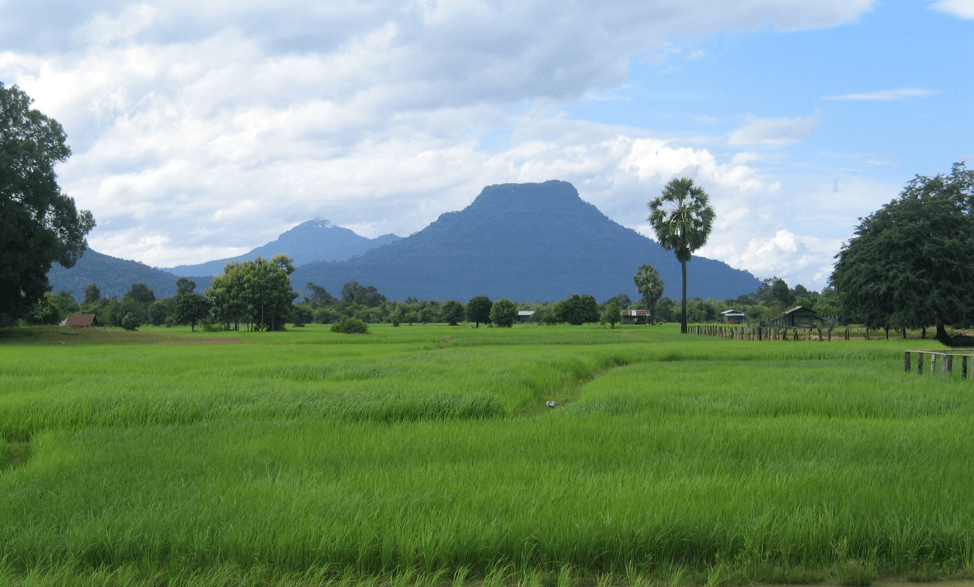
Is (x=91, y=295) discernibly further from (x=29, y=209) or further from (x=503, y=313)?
(x=29, y=209)

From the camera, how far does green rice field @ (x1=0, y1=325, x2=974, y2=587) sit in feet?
14.5

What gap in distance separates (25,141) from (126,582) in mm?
49600

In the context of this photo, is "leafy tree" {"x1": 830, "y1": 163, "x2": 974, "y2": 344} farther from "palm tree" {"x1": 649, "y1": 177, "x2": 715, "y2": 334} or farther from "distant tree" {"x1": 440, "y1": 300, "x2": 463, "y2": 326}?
"distant tree" {"x1": 440, "y1": 300, "x2": 463, "y2": 326}

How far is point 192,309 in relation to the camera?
8581 centimetres

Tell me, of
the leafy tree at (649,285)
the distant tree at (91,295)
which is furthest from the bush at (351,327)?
the distant tree at (91,295)

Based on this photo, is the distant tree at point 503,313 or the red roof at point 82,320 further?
the distant tree at point 503,313

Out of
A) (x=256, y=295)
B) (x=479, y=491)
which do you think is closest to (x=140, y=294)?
(x=256, y=295)

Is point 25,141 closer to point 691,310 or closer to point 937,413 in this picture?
point 937,413

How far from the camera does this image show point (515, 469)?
6.39m

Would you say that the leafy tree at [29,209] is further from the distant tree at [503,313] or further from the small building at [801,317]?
the small building at [801,317]

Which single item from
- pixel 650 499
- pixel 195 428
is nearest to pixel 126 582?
pixel 650 499

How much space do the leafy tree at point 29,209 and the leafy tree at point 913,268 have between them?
5900 cm

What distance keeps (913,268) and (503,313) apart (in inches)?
2427

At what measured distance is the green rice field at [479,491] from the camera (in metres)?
4.41
